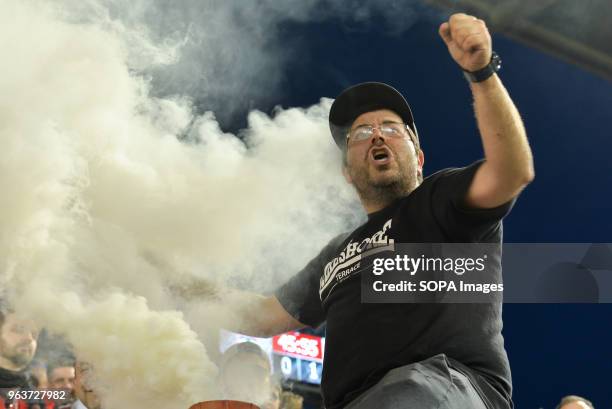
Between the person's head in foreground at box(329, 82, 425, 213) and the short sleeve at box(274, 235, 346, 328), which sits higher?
the person's head in foreground at box(329, 82, 425, 213)

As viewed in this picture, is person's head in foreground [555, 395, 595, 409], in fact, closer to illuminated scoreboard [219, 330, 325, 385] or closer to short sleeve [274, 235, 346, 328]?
short sleeve [274, 235, 346, 328]

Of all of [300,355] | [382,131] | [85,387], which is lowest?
[85,387]

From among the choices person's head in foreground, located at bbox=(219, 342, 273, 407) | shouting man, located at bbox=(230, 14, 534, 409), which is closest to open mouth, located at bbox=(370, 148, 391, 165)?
shouting man, located at bbox=(230, 14, 534, 409)

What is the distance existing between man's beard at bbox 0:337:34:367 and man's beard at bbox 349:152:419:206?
197 cm

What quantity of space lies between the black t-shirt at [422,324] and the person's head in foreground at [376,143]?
118 millimetres

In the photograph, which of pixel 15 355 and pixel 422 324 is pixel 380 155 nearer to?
pixel 422 324

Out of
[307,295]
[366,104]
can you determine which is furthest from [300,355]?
[366,104]

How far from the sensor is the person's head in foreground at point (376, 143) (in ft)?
7.73

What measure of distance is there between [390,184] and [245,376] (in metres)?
1.52

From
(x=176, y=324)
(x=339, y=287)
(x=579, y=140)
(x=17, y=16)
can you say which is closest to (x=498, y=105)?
(x=339, y=287)

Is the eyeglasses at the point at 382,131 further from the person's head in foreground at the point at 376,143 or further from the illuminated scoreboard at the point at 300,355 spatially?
the illuminated scoreboard at the point at 300,355

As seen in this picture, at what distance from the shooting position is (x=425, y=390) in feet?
5.70

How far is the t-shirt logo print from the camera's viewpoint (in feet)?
7.12

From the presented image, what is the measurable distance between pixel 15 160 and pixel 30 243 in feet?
1.06
